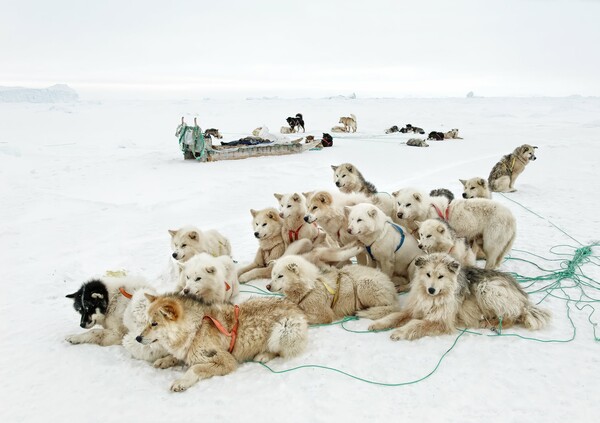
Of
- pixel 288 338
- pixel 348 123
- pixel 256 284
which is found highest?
pixel 348 123

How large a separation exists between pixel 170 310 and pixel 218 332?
1.43 ft

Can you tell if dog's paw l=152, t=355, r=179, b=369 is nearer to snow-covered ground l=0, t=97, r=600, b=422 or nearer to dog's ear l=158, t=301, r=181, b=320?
snow-covered ground l=0, t=97, r=600, b=422

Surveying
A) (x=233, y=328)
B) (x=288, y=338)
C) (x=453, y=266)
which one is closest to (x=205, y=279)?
(x=233, y=328)

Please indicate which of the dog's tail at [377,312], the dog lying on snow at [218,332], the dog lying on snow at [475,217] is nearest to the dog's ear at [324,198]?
the dog lying on snow at [475,217]

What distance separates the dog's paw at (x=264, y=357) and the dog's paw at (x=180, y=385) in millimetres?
583

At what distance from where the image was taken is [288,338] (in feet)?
11.3

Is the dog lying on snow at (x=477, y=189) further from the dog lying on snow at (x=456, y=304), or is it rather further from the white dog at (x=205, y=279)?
the white dog at (x=205, y=279)

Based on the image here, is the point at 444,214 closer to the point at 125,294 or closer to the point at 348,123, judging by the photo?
the point at 125,294

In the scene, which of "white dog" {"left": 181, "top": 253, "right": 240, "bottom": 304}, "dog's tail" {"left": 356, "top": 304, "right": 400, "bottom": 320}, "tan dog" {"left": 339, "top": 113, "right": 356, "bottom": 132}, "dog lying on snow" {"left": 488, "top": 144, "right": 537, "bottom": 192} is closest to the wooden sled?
"dog lying on snow" {"left": 488, "top": 144, "right": 537, "bottom": 192}

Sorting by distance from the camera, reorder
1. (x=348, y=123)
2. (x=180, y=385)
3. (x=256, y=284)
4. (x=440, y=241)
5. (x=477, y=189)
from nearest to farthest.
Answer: (x=180, y=385) → (x=440, y=241) → (x=256, y=284) → (x=477, y=189) → (x=348, y=123)

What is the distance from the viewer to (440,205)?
5289mm

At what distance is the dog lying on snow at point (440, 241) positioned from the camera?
4.41 meters

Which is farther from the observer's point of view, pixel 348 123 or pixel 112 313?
pixel 348 123

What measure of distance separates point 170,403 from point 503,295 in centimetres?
296
